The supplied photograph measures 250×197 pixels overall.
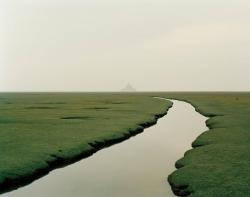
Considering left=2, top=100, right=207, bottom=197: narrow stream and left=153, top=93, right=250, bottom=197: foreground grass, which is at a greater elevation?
left=153, top=93, right=250, bottom=197: foreground grass

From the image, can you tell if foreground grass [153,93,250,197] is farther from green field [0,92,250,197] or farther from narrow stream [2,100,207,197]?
narrow stream [2,100,207,197]

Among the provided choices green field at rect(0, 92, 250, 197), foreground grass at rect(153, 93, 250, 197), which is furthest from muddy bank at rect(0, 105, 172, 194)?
foreground grass at rect(153, 93, 250, 197)

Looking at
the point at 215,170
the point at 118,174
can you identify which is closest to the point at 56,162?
the point at 118,174

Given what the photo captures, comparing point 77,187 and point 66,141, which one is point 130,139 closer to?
point 66,141

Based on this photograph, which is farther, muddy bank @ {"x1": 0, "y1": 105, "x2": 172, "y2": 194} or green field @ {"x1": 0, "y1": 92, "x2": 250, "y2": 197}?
muddy bank @ {"x1": 0, "y1": 105, "x2": 172, "y2": 194}

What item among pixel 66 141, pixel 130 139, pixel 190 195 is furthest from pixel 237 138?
pixel 190 195

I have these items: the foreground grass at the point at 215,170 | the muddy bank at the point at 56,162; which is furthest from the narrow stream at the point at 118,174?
the foreground grass at the point at 215,170

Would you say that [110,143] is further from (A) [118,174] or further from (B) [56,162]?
(A) [118,174]

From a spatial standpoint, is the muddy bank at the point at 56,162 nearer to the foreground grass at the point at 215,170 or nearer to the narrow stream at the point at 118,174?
the narrow stream at the point at 118,174
